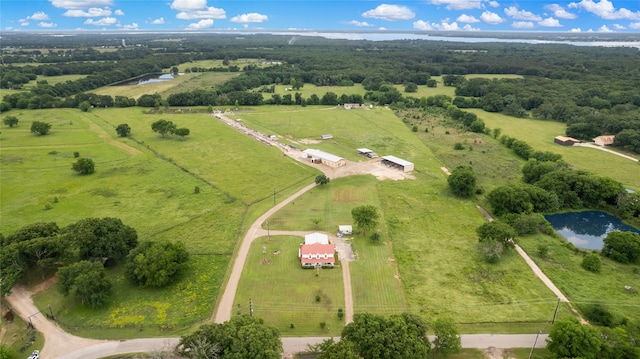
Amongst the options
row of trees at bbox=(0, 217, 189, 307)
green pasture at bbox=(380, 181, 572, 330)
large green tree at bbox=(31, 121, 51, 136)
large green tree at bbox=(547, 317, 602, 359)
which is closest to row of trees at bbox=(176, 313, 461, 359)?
green pasture at bbox=(380, 181, 572, 330)

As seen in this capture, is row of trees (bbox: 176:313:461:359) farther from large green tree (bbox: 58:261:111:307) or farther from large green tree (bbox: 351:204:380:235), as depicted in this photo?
large green tree (bbox: 351:204:380:235)

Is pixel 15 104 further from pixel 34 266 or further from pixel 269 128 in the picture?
pixel 34 266

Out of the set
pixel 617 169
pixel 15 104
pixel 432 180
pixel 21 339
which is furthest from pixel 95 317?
pixel 15 104

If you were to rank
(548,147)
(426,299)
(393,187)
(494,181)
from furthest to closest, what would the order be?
(548,147) → (494,181) → (393,187) → (426,299)

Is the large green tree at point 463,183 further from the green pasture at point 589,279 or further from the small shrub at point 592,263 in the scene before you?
the small shrub at point 592,263

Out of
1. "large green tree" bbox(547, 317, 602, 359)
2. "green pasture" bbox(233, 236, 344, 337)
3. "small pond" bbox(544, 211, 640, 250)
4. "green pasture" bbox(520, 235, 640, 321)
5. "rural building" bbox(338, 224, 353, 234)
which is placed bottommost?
"small pond" bbox(544, 211, 640, 250)

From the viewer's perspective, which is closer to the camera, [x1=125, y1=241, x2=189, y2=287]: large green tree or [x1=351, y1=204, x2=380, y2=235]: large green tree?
[x1=125, y1=241, x2=189, y2=287]: large green tree
